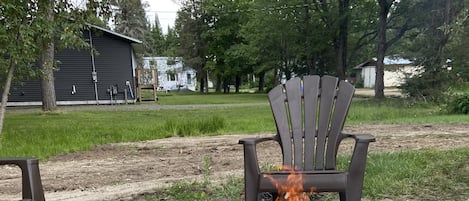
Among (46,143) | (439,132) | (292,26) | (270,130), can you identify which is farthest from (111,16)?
(292,26)

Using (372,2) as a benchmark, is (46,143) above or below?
below

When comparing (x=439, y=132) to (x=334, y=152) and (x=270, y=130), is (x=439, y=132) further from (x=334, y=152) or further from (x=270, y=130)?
(x=334, y=152)

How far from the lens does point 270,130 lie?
6.35 metres

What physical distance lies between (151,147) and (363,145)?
354 cm

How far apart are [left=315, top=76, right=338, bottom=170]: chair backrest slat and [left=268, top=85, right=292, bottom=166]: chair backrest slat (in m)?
0.18

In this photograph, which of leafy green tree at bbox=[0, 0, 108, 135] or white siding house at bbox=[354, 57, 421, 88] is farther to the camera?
white siding house at bbox=[354, 57, 421, 88]

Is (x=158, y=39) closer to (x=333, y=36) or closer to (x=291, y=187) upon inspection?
(x=333, y=36)

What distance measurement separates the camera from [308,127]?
8.00ft

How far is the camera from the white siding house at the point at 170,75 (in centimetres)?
4022

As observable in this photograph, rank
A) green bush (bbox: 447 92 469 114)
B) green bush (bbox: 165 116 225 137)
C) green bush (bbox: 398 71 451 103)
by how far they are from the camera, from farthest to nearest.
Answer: green bush (bbox: 398 71 451 103) → green bush (bbox: 447 92 469 114) → green bush (bbox: 165 116 225 137)

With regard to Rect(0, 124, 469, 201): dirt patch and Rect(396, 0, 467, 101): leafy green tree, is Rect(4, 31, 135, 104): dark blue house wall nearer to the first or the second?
Rect(0, 124, 469, 201): dirt patch

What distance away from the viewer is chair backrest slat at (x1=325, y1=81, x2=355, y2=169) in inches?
91.2

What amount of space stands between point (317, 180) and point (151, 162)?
2.51 metres

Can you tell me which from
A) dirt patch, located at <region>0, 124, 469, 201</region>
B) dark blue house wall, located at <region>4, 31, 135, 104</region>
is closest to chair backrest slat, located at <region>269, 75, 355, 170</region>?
dirt patch, located at <region>0, 124, 469, 201</region>
